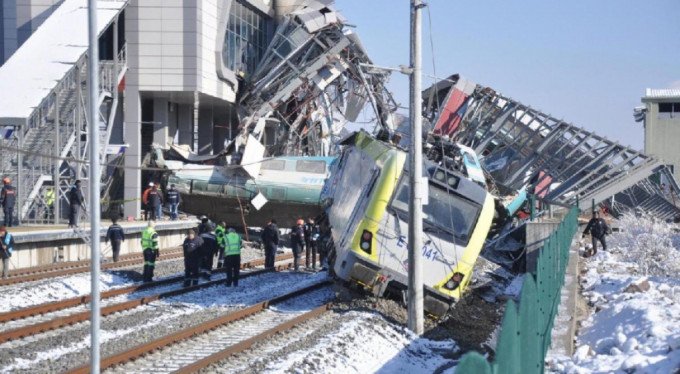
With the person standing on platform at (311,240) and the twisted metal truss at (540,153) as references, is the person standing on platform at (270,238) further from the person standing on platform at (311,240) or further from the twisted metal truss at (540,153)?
the twisted metal truss at (540,153)

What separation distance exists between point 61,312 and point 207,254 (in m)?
7.15

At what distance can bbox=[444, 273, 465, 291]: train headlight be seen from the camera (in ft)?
56.2

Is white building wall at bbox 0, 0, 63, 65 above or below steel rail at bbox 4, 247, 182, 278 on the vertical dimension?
above

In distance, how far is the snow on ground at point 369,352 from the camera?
1277 cm

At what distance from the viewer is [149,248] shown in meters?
21.2

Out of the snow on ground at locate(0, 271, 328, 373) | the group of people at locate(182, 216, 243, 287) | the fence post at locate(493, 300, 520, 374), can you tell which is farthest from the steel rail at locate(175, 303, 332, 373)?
the fence post at locate(493, 300, 520, 374)

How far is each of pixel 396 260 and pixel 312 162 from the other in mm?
16152

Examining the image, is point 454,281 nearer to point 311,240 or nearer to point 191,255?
point 191,255

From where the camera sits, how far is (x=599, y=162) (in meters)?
35.4

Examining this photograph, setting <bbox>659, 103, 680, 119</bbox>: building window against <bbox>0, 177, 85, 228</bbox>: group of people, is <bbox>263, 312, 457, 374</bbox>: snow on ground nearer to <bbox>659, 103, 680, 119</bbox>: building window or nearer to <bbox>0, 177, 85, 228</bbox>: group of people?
<bbox>0, 177, 85, 228</bbox>: group of people

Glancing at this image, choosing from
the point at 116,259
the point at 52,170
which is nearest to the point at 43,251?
the point at 116,259

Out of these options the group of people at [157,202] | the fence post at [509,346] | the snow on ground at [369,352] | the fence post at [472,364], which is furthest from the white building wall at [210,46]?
the fence post at [472,364]

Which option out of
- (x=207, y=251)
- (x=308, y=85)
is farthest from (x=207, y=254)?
(x=308, y=85)

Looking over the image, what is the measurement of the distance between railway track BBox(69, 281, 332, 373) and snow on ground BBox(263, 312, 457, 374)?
920mm
